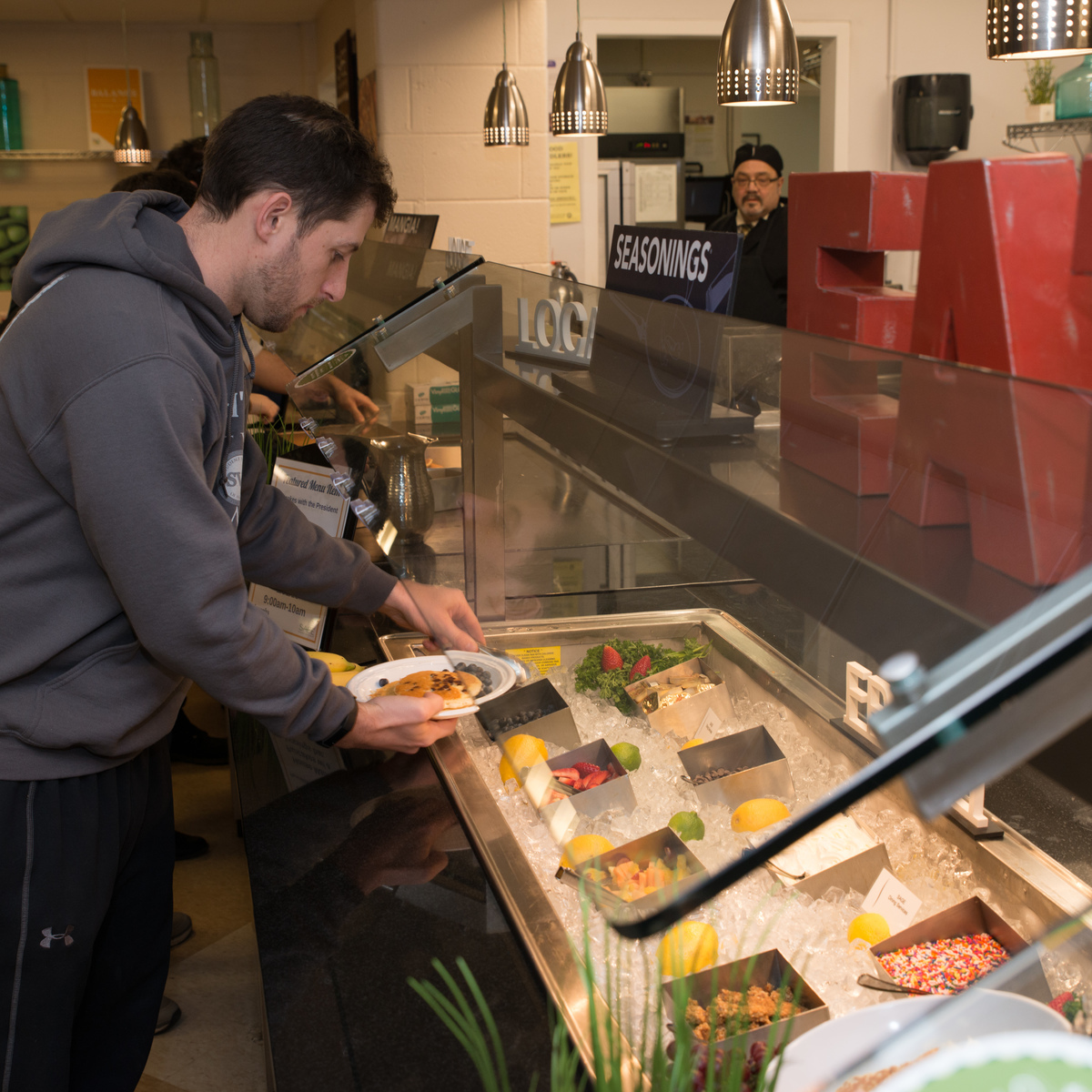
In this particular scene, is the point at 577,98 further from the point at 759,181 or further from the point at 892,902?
the point at 892,902

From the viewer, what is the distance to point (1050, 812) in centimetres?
144

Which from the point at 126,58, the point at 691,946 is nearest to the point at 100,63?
the point at 126,58

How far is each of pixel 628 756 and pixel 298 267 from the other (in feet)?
2.84

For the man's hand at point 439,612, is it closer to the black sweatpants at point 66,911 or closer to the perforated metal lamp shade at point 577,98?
the black sweatpants at point 66,911

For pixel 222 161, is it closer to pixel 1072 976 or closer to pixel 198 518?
pixel 198 518

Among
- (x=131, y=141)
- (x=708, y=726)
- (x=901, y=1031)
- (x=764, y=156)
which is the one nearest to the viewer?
(x=901, y=1031)

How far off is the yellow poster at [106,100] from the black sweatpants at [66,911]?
5.85m

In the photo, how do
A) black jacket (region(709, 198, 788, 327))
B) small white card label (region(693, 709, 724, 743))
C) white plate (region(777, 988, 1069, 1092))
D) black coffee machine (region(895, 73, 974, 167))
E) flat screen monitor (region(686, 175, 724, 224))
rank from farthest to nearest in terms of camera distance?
1. flat screen monitor (region(686, 175, 724, 224))
2. black coffee machine (region(895, 73, 974, 167))
3. black jacket (region(709, 198, 788, 327))
4. small white card label (region(693, 709, 724, 743))
5. white plate (region(777, 988, 1069, 1092))

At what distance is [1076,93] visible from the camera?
4.04 metres

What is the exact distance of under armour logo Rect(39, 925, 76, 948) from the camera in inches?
58.5

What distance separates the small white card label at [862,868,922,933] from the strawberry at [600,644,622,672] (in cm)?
69

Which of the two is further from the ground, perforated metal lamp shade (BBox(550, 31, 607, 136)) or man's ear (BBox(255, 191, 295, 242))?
perforated metal lamp shade (BBox(550, 31, 607, 136))

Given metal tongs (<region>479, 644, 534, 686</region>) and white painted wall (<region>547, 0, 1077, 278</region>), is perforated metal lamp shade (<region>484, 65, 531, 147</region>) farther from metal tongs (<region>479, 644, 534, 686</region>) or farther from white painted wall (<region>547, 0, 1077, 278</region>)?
metal tongs (<region>479, 644, 534, 686</region>)

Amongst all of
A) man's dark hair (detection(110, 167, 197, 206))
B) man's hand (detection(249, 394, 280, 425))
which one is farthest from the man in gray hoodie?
man's hand (detection(249, 394, 280, 425))
